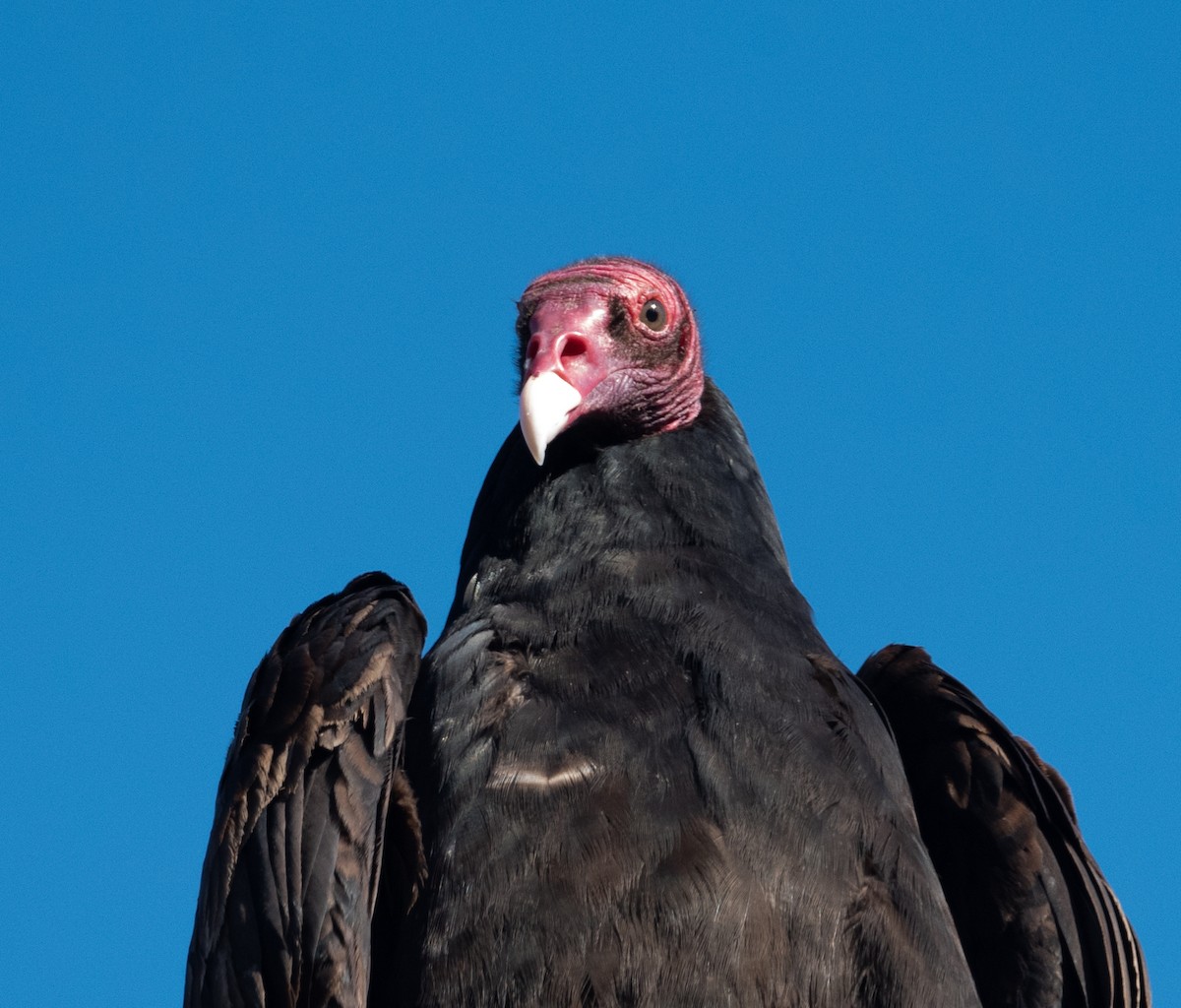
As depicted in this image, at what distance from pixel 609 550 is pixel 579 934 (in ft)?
3.72

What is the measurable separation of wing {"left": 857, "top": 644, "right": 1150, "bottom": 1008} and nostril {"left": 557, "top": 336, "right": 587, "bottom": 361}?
1.34 metres

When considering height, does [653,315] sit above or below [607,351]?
above

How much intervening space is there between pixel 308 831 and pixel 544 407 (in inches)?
50.4

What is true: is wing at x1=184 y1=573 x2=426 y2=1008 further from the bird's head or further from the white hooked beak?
the bird's head

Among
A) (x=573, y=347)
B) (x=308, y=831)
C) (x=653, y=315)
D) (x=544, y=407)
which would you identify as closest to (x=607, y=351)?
(x=573, y=347)

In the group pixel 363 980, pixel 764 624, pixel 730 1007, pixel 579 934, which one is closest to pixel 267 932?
pixel 363 980

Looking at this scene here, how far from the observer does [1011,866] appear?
479 centimetres

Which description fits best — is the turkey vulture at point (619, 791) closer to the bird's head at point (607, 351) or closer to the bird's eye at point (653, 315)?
the bird's head at point (607, 351)

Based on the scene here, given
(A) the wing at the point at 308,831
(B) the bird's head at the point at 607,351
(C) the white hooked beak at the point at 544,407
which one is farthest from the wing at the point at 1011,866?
(A) the wing at the point at 308,831

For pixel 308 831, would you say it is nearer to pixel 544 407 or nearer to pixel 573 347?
pixel 544 407

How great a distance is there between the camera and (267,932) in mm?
4168

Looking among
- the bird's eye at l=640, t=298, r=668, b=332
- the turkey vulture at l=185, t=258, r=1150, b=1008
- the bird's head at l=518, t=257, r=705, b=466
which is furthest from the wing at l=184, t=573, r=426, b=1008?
the bird's eye at l=640, t=298, r=668, b=332

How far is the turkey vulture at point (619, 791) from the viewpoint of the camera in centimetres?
402

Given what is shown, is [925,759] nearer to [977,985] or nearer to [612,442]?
[977,985]
